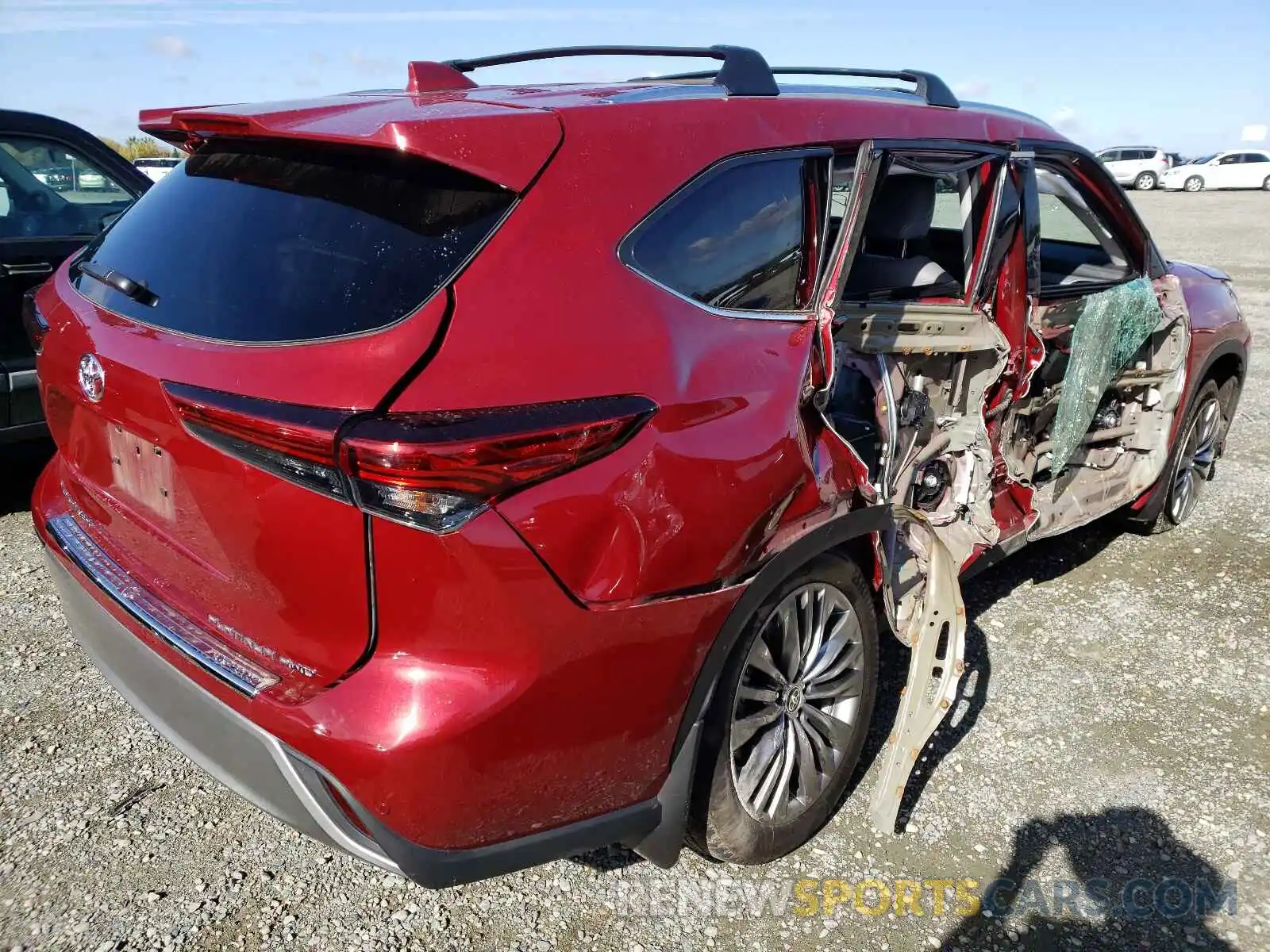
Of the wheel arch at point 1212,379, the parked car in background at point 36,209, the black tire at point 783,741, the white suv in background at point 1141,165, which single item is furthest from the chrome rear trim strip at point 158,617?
the white suv in background at point 1141,165

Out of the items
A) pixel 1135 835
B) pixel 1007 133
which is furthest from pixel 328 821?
pixel 1007 133

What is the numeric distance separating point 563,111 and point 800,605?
131 centimetres

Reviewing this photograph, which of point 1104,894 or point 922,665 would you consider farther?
point 922,665

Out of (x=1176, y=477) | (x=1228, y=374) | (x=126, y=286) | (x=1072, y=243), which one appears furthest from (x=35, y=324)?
(x=1228, y=374)

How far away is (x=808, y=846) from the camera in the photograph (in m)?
2.72

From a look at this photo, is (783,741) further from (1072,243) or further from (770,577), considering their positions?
(1072,243)

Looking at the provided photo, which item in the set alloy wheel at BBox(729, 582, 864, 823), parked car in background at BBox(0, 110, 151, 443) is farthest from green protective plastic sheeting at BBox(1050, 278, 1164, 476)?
parked car in background at BBox(0, 110, 151, 443)

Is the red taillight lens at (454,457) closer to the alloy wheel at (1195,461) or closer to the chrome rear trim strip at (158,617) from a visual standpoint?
the chrome rear trim strip at (158,617)

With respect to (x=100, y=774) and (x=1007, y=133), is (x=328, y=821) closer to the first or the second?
(x=100, y=774)

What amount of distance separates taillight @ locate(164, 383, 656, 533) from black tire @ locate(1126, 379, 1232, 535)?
12.3 feet

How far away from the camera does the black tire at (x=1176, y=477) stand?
4605 millimetres

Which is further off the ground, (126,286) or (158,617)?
(126,286)

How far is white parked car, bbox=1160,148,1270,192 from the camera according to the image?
3609 cm

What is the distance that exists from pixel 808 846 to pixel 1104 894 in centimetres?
76
